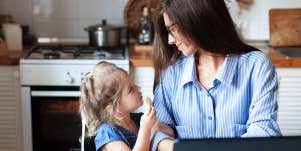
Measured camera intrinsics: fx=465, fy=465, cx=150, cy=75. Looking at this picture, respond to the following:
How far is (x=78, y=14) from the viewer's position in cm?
318

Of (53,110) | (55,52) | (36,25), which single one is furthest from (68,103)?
(36,25)

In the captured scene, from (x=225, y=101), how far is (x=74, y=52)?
1556mm

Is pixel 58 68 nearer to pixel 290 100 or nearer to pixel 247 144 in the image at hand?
pixel 290 100

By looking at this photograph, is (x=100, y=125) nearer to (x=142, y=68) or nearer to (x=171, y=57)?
(x=171, y=57)

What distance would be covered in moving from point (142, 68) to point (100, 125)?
1.28 meters

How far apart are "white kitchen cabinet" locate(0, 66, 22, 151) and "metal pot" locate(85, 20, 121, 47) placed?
52 cm

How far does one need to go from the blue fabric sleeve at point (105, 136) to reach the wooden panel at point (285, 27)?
1.90 metres

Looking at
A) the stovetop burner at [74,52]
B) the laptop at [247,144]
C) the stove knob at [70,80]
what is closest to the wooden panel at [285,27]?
the stovetop burner at [74,52]

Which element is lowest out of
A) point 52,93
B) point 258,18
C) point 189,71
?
point 52,93

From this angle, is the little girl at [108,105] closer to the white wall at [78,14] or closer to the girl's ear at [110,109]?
the girl's ear at [110,109]

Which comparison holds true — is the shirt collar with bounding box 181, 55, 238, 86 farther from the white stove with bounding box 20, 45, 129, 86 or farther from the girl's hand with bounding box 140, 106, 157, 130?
the white stove with bounding box 20, 45, 129, 86

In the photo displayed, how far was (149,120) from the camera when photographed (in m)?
1.28

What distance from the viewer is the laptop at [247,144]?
809mm

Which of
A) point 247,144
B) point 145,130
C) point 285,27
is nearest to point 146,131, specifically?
point 145,130
